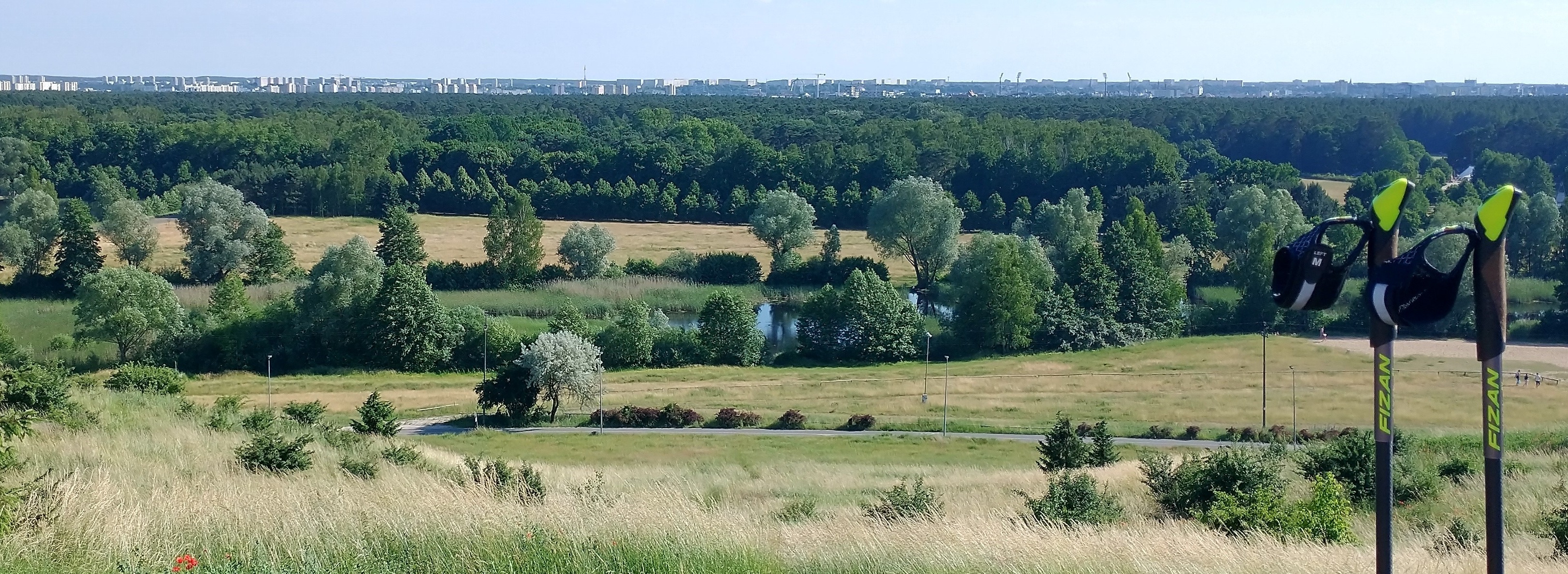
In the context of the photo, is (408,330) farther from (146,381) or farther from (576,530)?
(576,530)

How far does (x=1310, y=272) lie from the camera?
249 inches

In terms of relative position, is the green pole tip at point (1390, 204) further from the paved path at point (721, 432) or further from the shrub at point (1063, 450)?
the paved path at point (721, 432)

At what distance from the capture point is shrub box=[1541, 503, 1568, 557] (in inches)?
408

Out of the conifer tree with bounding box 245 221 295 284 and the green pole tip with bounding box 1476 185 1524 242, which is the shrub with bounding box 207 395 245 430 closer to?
the green pole tip with bounding box 1476 185 1524 242

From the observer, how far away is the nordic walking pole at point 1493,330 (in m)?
6.21

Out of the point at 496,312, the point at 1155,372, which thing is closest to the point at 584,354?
the point at 496,312

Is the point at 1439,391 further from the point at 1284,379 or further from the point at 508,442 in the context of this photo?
the point at 508,442

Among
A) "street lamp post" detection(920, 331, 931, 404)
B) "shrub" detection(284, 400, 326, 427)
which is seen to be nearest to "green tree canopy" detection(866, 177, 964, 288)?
"street lamp post" detection(920, 331, 931, 404)

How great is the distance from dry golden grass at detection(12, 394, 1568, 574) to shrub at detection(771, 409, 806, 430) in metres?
24.5

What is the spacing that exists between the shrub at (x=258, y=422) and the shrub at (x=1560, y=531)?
13.8 meters

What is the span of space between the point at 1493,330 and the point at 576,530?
5.33 m

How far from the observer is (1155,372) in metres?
47.9

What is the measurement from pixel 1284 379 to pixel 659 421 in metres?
22.4

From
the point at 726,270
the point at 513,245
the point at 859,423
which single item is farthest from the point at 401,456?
the point at 726,270
